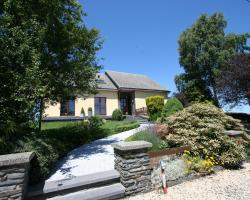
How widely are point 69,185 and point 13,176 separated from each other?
117 centimetres

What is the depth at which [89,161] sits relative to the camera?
264 inches

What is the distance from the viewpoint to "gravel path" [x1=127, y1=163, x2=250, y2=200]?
15.2 ft

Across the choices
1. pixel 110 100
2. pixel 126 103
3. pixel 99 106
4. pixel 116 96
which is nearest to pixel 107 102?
pixel 110 100

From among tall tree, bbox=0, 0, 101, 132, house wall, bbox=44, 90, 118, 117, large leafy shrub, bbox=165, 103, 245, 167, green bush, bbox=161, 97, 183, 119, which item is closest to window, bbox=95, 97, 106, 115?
house wall, bbox=44, 90, 118, 117

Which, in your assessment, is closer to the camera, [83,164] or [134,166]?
[134,166]

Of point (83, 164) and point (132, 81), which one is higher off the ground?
point (132, 81)

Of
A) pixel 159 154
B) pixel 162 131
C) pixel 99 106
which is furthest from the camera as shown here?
pixel 99 106

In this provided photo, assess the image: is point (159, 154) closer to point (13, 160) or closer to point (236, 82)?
point (13, 160)

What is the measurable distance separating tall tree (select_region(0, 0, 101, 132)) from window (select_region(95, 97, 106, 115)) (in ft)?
44.4

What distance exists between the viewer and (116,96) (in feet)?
78.6

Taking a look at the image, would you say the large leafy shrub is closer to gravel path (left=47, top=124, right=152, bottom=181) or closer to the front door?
gravel path (left=47, top=124, right=152, bottom=181)

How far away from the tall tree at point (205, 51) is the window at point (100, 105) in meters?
9.76

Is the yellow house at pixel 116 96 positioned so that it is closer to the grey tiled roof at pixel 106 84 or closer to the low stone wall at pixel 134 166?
the grey tiled roof at pixel 106 84

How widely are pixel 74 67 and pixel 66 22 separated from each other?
1866 mm
